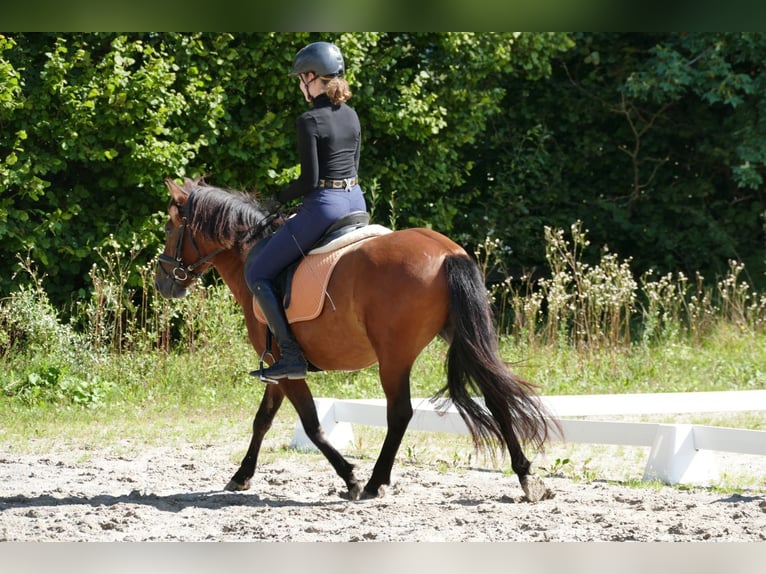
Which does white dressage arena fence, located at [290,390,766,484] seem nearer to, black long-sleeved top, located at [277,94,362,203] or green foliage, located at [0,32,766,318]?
black long-sleeved top, located at [277,94,362,203]

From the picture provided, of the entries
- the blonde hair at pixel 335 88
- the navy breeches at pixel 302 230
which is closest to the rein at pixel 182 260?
the navy breeches at pixel 302 230

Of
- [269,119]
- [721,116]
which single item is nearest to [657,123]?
[721,116]

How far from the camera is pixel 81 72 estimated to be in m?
11.5

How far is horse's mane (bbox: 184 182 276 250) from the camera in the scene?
6.19 meters

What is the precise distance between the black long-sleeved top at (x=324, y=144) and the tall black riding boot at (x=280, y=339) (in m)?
0.57

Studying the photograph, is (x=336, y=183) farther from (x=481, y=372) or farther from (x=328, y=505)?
(x=328, y=505)

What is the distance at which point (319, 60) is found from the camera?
18.2 ft

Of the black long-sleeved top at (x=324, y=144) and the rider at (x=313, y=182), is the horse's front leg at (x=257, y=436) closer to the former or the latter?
the rider at (x=313, y=182)

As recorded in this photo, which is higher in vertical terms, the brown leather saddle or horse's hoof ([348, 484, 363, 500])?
the brown leather saddle

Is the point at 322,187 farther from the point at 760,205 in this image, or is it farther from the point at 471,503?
the point at 760,205

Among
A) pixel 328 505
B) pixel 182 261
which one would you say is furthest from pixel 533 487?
pixel 182 261

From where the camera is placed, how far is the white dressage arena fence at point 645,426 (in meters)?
6.05

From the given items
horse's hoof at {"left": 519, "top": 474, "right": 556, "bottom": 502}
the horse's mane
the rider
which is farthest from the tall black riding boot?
horse's hoof at {"left": 519, "top": 474, "right": 556, "bottom": 502}
